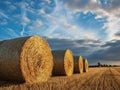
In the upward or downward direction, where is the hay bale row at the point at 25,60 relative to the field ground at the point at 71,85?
upward

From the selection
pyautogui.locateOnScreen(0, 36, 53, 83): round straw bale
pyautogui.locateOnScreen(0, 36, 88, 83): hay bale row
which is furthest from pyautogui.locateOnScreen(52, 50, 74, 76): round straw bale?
pyautogui.locateOnScreen(0, 36, 53, 83): round straw bale

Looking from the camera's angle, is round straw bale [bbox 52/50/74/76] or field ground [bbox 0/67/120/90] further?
round straw bale [bbox 52/50/74/76]

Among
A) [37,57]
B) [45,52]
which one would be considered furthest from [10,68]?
[45,52]

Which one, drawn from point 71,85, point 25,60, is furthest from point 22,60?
point 71,85

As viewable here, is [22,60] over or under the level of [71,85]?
over

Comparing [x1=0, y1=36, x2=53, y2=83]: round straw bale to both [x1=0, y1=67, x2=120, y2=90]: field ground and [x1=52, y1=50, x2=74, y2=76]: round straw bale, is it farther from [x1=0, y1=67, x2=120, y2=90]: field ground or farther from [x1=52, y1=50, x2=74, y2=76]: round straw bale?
[x1=52, y1=50, x2=74, y2=76]: round straw bale

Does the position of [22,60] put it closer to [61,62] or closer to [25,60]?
[25,60]

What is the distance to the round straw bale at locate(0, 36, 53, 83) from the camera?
801 cm

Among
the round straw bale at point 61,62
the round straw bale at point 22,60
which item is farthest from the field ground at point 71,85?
the round straw bale at point 61,62

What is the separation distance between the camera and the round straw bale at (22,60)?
8.01 meters

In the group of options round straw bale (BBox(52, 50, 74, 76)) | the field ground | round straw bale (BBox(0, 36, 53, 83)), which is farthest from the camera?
round straw bale (BBox(52, 50, 74, 76))

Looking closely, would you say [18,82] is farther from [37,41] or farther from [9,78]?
[37,41]

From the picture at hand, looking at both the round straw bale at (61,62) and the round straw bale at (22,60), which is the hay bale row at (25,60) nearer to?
the round straw bale at (22,60)

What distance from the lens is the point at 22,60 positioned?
26.6ft
